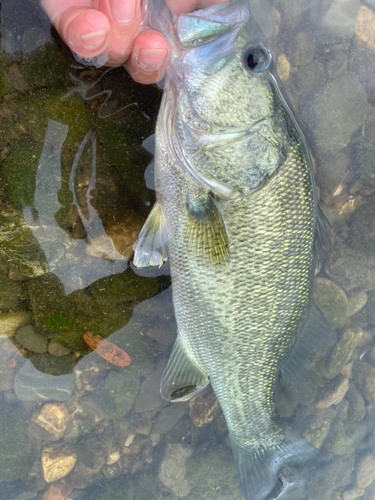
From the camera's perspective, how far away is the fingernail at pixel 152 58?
1550 mm

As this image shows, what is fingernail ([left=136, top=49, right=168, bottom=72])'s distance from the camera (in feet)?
5.08

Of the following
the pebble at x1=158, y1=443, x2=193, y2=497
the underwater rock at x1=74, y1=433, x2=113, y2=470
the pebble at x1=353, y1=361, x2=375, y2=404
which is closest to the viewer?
the underwater rock at x1=74, y1=433, x2=113, y2=470

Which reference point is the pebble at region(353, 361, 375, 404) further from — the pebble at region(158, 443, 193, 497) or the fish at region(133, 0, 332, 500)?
the pebble at region(158, 443, 193, 497)

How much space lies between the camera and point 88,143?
2061 millimetres

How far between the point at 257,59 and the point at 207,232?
90 cm

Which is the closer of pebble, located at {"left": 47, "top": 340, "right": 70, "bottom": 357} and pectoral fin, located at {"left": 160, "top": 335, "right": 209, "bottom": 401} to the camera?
pectoral fin, located at {"left": 160, "top": 335, "right": 209, "bottom": 401}

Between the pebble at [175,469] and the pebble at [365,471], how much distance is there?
5.61ft

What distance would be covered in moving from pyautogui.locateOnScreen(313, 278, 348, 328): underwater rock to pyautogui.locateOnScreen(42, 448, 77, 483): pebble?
239 cm

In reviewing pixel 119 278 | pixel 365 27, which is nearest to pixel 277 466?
pixel 119 278

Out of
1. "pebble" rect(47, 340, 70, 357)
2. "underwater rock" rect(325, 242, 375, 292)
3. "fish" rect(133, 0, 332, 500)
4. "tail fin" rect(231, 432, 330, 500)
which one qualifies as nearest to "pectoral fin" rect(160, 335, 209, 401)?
"fish" rect(133, 0, 332, 500)

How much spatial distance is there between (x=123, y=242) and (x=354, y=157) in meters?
1.91

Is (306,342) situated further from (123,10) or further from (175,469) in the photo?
(123,10)

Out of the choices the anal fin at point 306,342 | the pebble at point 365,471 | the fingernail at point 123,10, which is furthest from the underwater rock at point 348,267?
the fingernail at point 123,10

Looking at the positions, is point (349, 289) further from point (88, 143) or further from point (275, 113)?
point (88, 143)
